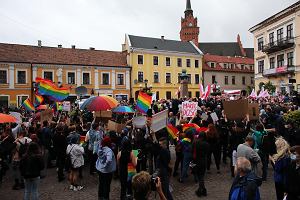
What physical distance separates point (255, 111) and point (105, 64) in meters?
35.0

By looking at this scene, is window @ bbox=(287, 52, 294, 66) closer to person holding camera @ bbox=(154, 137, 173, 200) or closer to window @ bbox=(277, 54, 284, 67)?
window @ bbox=(277, 54, 284, 67)

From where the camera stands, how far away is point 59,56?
42969mm

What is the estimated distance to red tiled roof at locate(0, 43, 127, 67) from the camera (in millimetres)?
39969

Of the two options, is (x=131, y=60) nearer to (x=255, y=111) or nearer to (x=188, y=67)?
(x=188, y=67)

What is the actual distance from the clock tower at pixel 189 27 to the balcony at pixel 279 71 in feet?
143

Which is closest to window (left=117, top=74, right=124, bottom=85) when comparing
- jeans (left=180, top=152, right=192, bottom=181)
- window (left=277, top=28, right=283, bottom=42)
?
window (left=277, top=28, right=283, bottom=42)

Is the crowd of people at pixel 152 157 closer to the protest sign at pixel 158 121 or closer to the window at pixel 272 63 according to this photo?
the protest sign at pixel 158 121

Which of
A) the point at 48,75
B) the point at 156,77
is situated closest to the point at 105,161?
the point at 48,75

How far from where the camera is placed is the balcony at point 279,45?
124ft

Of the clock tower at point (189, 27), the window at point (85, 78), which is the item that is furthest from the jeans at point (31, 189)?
the clock tower at point (189, 27)

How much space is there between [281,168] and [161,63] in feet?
147

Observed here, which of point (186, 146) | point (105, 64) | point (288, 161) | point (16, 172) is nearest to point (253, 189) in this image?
point (288, 161)

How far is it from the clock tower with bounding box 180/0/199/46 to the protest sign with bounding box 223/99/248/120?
74375mm

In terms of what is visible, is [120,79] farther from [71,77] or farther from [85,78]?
[71,77]
